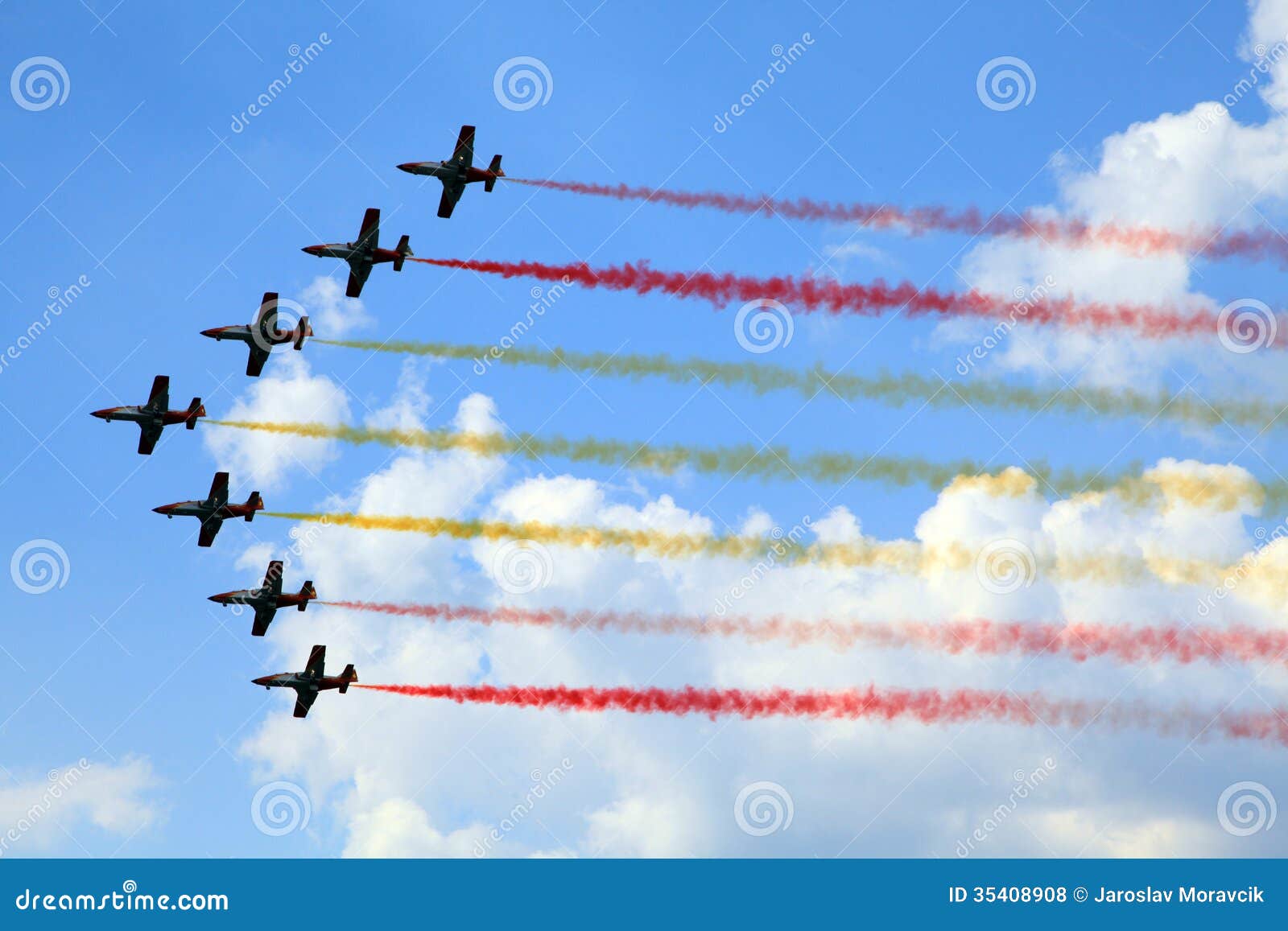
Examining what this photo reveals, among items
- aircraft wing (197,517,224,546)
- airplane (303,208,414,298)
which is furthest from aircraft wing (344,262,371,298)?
aircraft wing (197,517,224,546)

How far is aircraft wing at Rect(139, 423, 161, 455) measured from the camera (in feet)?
426

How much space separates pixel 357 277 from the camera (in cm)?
12675

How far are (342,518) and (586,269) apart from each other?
23.5 meters

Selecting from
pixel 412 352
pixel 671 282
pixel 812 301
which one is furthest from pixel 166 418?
pixel 812 301

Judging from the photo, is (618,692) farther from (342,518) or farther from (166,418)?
(166,418)

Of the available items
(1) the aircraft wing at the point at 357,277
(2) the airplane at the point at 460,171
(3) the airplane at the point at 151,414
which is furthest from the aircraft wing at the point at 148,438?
(2) the airplane at the point at 460,171

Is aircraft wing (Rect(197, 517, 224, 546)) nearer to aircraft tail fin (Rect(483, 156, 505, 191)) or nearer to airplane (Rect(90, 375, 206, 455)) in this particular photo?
airplane (Rect(90, 375, 206, 455))

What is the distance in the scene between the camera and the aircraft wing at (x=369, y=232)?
12550cm

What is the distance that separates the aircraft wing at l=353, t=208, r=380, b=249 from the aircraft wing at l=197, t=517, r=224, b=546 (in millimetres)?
22746

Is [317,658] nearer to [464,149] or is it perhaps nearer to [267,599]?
[267,599]

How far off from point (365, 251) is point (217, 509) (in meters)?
21.8

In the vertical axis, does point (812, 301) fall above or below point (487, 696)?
above

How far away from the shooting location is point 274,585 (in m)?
131

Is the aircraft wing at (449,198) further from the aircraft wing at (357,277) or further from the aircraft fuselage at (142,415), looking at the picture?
the aircraft fuselage at (142,415)
